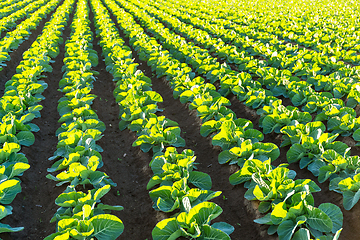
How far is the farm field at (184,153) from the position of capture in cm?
357

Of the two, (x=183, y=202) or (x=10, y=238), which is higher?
(x=183, y=202)

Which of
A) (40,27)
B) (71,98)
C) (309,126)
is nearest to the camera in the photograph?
(309,126)

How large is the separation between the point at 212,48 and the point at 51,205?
28.0 ft

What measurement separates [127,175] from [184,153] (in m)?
1.43

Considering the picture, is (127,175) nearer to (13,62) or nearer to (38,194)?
(38,194)

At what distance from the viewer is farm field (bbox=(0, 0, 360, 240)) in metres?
3.57

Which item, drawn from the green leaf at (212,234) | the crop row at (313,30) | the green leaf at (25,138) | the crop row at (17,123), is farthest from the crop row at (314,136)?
the crop row at (313,30)

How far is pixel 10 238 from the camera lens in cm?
393

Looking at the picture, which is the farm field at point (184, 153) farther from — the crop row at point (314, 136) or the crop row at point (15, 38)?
the crop row at point (15, 38)

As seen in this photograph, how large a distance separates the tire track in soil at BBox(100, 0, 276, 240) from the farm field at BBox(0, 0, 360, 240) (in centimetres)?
2

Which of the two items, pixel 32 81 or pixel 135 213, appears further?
pixel 32 81

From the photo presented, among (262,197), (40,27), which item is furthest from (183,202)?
(40,27)

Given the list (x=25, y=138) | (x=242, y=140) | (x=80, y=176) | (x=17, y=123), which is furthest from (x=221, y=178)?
(x=17, y=123)

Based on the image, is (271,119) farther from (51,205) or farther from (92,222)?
(51,205)
